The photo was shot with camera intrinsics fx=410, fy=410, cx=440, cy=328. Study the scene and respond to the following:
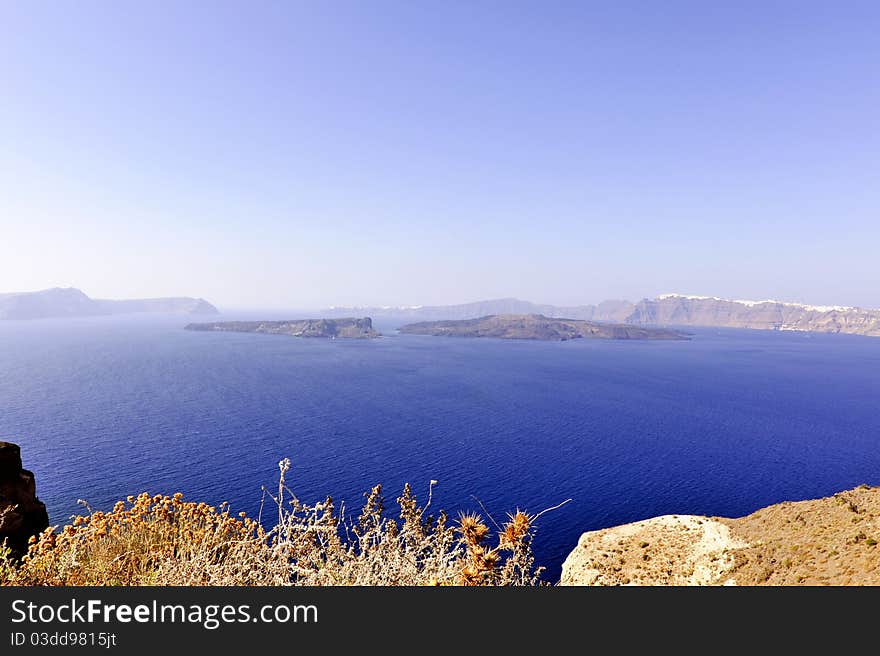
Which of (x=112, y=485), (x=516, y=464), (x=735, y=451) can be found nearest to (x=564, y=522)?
(x=516, y=464)

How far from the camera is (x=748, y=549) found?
29.5 meters

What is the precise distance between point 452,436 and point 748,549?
53.6 m

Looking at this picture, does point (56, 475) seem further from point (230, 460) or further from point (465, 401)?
point (465, 401)

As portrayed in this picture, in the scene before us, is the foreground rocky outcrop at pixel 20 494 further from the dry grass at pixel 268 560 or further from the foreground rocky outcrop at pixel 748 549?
the foreground rocky outcrop at pixel 748 549

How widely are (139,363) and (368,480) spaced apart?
133 metres

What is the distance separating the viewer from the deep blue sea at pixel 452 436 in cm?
5462

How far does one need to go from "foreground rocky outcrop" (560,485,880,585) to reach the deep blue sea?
28.9ft

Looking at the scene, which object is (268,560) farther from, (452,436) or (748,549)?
(452,436)

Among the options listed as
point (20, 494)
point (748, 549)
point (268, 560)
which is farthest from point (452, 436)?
point (268, 560)

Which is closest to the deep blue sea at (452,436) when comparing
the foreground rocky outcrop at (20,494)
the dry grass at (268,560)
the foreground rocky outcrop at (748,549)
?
the foreground rocky outcrop at (748,549)

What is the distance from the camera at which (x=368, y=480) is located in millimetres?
58094

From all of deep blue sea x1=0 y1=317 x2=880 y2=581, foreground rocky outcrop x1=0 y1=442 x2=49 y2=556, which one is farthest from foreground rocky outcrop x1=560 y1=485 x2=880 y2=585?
foreground rocky outcrop x1=0 y1=442 x2=49 y2=556

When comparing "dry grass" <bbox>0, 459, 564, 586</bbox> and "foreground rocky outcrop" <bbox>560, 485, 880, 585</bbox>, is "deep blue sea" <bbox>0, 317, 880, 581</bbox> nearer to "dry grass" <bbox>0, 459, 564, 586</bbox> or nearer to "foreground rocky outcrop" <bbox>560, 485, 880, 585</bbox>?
"foreground rocky outcrop" <bbox>560, 485, 880, 585</bbox>

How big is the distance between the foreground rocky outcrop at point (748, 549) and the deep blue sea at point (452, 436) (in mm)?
8823
